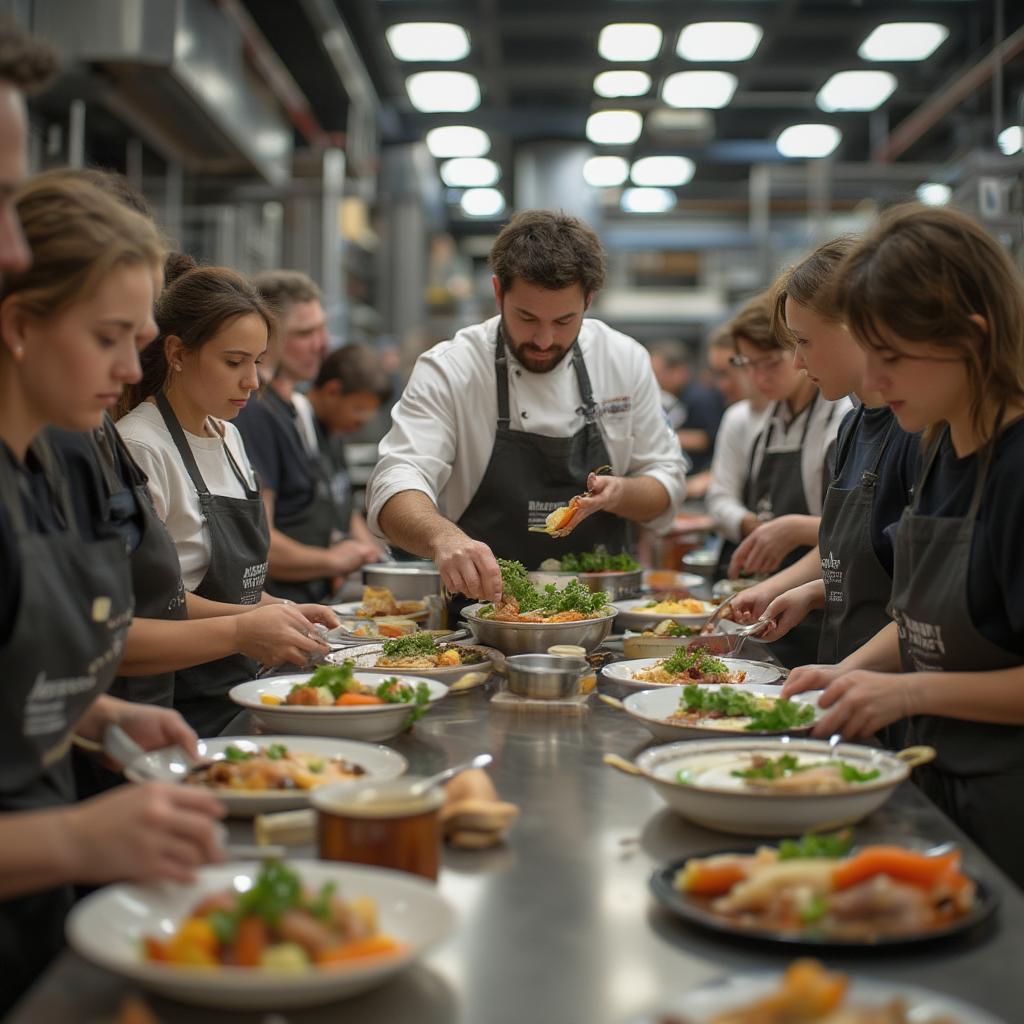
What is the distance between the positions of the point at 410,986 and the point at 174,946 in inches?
8.5

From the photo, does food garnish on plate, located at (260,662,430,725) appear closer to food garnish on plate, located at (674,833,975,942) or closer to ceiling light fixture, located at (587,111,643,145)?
food garnish on plate, located at (674,833,975,942)

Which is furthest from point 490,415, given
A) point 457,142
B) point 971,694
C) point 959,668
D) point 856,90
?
point 457,142

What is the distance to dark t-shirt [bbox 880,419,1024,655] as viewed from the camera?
182 centimetres

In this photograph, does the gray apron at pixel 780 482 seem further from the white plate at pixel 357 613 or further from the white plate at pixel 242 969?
the white plate at pixel 242 969

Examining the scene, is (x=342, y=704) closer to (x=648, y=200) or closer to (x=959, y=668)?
(x=959, y=668)

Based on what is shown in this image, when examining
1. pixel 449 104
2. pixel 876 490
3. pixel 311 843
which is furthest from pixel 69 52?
pixel 449 104

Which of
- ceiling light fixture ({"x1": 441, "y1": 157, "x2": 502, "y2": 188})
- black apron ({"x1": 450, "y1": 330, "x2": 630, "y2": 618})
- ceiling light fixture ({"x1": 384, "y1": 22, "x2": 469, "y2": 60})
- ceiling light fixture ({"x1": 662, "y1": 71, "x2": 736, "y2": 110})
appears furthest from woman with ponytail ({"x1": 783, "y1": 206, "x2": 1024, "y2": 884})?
ceiling light fixture ({"x1": 441, "y1": 157, "x2": 502, "y2": 188})

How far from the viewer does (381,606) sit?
324 centimetres

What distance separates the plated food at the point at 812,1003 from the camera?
0.96m

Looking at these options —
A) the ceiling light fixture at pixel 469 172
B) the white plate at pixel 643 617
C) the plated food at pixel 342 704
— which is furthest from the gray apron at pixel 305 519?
the ceiling light fixture at pixel 469 172

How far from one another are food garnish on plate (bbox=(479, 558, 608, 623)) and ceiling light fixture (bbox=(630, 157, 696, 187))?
485 inches

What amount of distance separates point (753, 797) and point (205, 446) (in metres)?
1.85

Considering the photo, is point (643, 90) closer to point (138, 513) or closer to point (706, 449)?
point (706, 449)

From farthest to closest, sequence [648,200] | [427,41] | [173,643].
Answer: [648,200]
[427,41]
[173,643]
